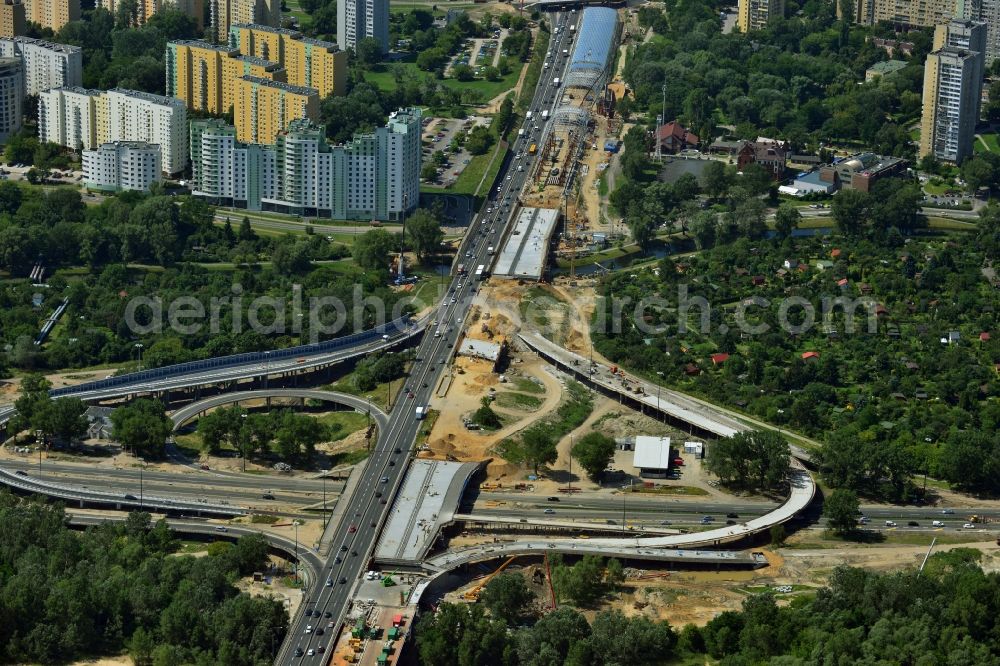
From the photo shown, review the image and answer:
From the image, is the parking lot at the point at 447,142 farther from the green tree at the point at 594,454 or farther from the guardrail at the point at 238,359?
the green tree at the point at 594,454

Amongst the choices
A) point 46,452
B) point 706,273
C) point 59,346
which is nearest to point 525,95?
point 706,273

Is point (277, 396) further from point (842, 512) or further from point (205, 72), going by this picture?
point (205, 72)

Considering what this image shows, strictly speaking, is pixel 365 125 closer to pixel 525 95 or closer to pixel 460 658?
pixel 525 95

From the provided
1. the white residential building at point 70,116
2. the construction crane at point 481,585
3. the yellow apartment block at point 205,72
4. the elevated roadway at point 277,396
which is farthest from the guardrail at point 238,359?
the white residential building at point 70,116

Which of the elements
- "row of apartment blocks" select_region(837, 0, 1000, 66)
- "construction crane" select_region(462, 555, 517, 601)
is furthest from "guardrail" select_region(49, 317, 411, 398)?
"row of apartment blocks" select_region(837, 0, 1000, 66)

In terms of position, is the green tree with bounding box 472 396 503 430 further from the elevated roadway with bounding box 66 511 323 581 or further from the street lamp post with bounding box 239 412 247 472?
the elevated roadway with bounding box 66 511 323 581

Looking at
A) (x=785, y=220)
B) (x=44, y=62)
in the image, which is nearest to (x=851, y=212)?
(x=785, y=220)
